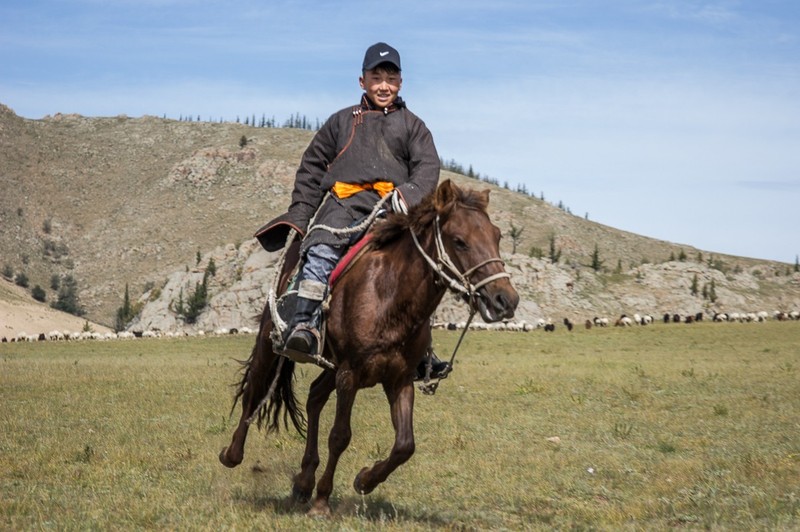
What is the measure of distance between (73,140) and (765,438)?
164568 mm

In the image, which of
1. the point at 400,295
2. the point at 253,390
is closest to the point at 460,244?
the point at 400,295

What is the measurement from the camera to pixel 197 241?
12350 centimetres

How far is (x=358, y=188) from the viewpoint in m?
8.79

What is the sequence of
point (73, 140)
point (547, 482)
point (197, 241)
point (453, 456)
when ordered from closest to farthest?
1. point (547, 482)
2. point (453, 456)
3. point (197, 241)
4. point (73, 140)

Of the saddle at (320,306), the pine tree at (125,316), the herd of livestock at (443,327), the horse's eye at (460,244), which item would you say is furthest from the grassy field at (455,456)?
the pine tree at (125,316)

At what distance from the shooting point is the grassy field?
8305 mm

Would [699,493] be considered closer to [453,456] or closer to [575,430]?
[453,456]

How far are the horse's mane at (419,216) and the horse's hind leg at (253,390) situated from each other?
193 centimetres

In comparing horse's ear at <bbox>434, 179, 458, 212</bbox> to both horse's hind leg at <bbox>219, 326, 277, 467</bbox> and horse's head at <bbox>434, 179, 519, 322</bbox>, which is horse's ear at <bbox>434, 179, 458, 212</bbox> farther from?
horse's hind leg at <bbox>219, 326, 277, 467</bbox>

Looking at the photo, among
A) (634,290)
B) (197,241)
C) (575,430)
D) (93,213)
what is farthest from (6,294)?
(575,430)

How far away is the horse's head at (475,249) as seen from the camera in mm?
6812

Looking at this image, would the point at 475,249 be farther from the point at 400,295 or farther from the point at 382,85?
the point at 382,85

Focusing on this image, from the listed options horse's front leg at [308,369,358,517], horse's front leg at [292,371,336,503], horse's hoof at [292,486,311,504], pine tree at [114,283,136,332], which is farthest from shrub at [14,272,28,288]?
horse's front leg at [308,369,358,517]

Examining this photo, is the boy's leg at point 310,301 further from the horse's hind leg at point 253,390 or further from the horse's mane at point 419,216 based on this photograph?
the horse's hind leg at point 253,390
